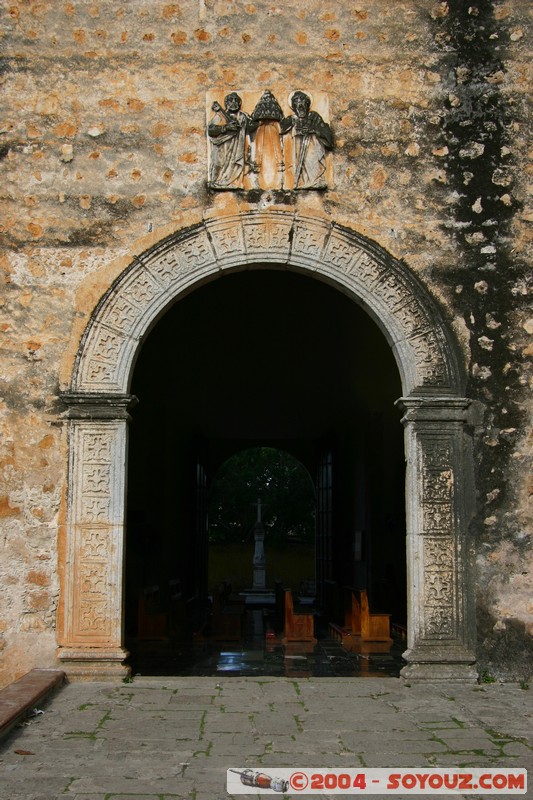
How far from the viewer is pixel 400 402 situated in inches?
224

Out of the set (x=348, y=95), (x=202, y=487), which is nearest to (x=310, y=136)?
(x=348, y=95)

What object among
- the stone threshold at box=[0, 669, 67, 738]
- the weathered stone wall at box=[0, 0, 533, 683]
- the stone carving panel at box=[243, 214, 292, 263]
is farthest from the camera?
the stone carving panel at box=[243, 214, 292, 263]

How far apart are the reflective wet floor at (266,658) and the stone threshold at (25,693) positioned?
1.15 meters

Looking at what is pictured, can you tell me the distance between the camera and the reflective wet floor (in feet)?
21.8

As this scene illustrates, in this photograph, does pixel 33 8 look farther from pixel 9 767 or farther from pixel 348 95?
pixel 9 767

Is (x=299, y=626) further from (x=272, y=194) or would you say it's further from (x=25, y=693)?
(x=272, y=194)

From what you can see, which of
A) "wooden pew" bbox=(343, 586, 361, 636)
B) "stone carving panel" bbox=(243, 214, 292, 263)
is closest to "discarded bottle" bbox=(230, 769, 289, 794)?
"stone carving panel" bbox=(243, 214, 292, 263)

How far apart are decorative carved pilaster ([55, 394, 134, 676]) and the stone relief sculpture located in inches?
67.4

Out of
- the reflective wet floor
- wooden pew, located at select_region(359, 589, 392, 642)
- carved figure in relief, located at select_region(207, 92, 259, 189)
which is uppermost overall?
carved figure in relief, located at select_region(207, 92, 259, 189)

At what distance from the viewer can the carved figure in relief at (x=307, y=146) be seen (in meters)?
5.83

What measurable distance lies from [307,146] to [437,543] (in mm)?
2760

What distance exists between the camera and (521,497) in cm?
558

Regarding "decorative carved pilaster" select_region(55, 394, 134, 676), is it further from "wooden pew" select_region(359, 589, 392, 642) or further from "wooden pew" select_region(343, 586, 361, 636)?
"wooden pew" select_region(343, 586, 361, 636)

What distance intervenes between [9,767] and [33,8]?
4.84 m
